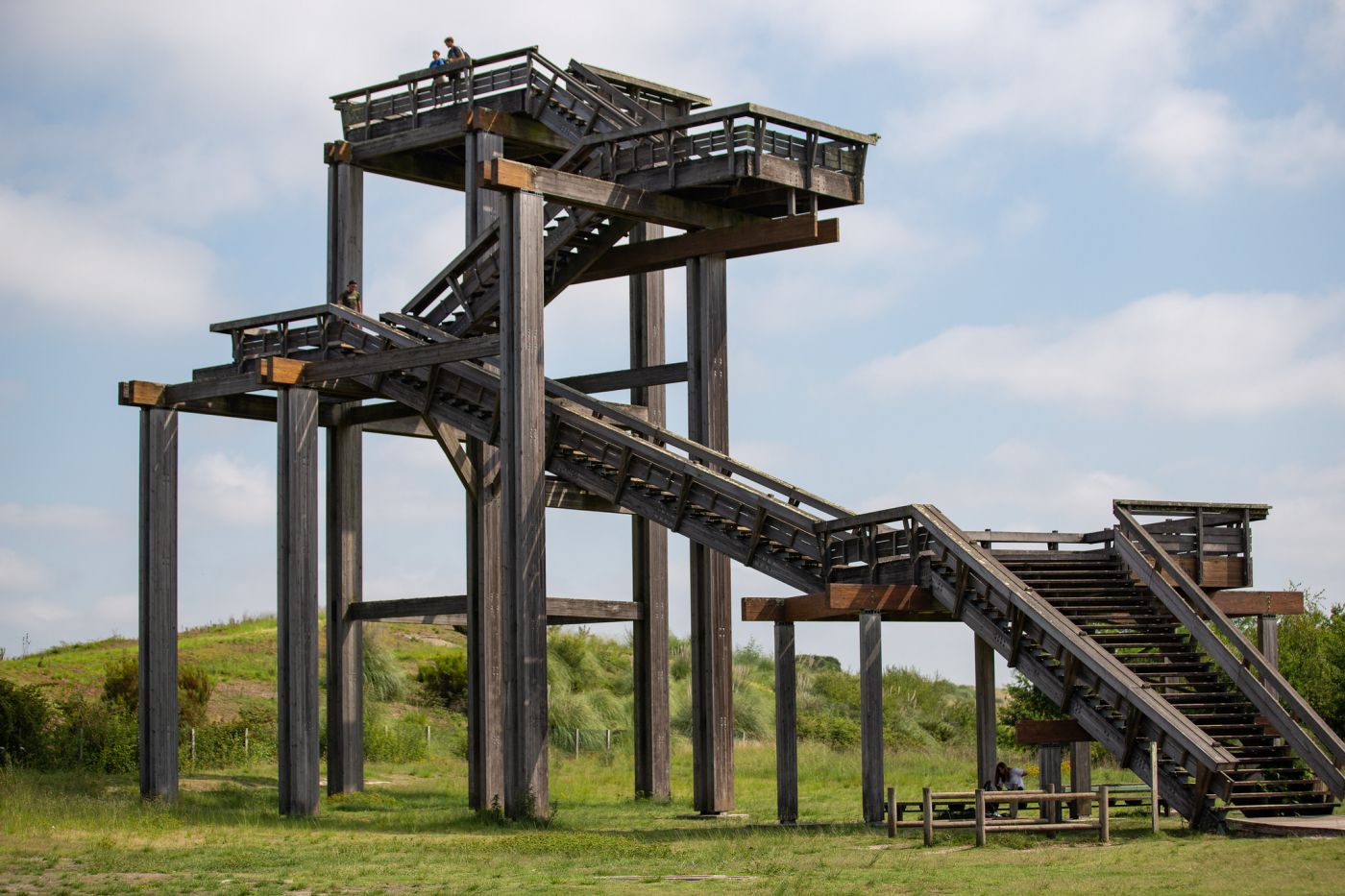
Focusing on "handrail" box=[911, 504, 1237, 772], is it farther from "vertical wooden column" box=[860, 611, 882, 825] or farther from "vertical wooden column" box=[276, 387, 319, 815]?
"vertical wooden column" box=[276, 387, 319, 815]

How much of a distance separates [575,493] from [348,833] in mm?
8889

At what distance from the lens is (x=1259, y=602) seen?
26078 millimetres

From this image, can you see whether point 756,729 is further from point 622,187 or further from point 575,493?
point 622,187

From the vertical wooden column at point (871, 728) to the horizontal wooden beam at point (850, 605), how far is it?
499 millimetres

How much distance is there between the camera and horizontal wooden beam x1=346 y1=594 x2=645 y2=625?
33.4 meters

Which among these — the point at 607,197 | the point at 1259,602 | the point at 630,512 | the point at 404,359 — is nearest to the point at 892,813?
the point at 1259,602

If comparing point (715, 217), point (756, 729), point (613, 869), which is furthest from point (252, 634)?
point (613, 869)

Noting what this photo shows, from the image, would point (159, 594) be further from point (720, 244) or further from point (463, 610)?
point (720, 244)

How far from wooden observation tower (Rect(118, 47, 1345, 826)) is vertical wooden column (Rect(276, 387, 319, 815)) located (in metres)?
0.05

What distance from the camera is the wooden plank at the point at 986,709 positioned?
25.5 meters

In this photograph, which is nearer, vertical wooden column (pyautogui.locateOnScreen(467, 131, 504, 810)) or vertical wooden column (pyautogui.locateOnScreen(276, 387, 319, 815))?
vertical wooden column (pyautogui.locateOnScreen(276, 387, 319, 815))

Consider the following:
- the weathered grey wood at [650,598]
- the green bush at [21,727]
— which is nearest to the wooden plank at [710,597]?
the weathered grey wood at [650,598]

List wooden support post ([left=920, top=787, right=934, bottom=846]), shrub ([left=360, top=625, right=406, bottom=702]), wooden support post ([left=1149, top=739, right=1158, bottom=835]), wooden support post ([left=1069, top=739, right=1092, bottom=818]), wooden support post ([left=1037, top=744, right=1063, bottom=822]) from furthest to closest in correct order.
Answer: shrub ([left=360, top=625, right=406, bottom=702]) < wooden support post ([left=1069, top=739, right=1092, bottom=818]) < wooden support post ([left=1037, top=744, right=1063, bottom=822]) < wooden support post ([left=1149, top=739, right=1158, bottom=835]) < wooden support post ([left=920, top=787, right=934, bottom=846])

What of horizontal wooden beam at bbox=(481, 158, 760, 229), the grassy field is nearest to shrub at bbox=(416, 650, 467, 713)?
the grassy field
